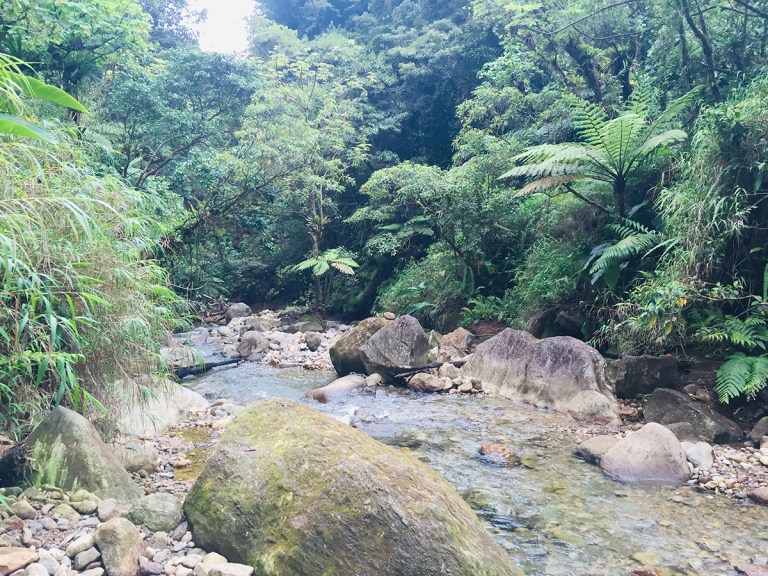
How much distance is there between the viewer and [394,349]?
23.5 ft

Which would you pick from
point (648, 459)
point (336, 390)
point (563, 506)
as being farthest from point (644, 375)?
point (336, 390)

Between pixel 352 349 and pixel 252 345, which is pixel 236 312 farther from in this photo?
pixel 352 349

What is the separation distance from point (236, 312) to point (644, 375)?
11465 mm

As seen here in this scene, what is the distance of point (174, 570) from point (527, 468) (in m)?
2.69

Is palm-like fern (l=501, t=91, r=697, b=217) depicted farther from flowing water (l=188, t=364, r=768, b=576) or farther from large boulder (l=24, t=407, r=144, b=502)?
large boulder (l=24, t=407, r=144, b=502)

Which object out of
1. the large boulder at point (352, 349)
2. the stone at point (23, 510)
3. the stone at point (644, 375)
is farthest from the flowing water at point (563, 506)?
the stone at point (23, 510)

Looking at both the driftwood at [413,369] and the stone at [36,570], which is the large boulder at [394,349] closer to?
the driftwood at [413,369]

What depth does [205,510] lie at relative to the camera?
241 cm

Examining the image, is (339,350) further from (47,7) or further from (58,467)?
(47,7)

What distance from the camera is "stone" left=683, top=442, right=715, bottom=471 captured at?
380 cm

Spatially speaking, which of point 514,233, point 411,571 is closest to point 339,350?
point 514,233

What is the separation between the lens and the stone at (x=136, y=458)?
11.0 ft

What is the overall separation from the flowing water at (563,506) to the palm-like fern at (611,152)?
306 centimetres

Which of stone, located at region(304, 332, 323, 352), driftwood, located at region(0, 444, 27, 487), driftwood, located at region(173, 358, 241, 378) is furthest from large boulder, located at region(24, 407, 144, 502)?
stone, located at region(304, 332, 323, 352)
